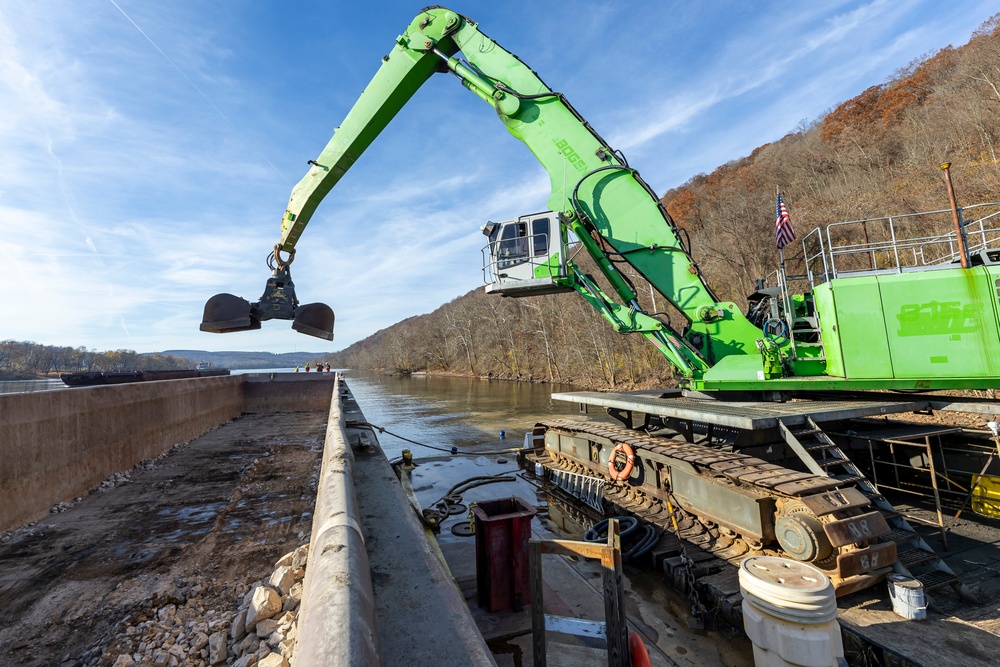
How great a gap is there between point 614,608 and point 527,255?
588 cm

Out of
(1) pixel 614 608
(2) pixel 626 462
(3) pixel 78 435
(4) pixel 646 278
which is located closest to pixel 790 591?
(1) pixel 614 608

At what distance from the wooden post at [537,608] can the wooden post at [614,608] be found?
438 mm

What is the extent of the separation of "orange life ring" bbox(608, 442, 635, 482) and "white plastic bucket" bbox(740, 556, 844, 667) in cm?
384

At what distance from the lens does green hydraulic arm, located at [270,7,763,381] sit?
7.25 m

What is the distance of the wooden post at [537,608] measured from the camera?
3.01 metres

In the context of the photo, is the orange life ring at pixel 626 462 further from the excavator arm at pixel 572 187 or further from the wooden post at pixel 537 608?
the wooden post at pixel 537 608

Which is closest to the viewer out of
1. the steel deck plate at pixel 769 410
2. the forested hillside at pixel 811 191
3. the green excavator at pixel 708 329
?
the green excavator at pixel 708 329

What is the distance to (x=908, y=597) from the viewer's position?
163 inches

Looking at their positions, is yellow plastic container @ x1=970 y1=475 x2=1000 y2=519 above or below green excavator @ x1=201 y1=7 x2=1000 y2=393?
below

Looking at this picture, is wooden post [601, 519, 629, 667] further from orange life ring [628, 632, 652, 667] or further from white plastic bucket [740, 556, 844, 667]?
white plastic bucket [740, 556, 844, 667]

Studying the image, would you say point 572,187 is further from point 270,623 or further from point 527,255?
point 270,623

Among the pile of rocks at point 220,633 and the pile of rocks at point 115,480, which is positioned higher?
the pile of rocks at point 115,480

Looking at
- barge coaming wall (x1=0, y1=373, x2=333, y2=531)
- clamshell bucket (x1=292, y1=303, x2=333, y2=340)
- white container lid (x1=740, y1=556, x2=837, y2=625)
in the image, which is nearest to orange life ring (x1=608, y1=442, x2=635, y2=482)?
white container lid (x1=740, y1=556, x2=837, y2=625)

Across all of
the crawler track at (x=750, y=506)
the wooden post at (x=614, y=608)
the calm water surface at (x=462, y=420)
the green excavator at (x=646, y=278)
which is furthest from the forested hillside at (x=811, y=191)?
the wooden post at (x=614, y=608)
